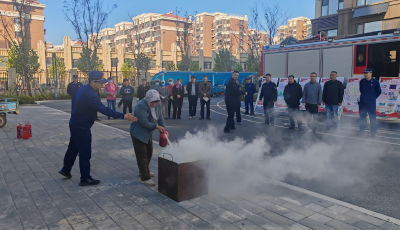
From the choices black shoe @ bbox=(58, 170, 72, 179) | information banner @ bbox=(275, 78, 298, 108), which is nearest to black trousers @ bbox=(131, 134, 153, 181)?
black shoe @ bbox=(58, 170, 72, 179)

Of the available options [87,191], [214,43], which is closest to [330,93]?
[87,191]

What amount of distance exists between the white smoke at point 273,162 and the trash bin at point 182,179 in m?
0.10

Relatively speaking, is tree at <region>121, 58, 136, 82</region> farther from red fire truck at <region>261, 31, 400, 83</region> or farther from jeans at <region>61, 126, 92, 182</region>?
jeans at <region>61, 126, 92, 182</region>

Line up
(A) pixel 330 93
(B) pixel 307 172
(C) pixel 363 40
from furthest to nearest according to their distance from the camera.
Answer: (C) pixel 363 40 < (A) pixel 330 93 < (B) pixel 307 172

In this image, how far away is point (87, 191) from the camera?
4953 mm

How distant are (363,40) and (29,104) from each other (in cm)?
2363

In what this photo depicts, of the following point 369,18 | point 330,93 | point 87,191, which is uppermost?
point 369,18

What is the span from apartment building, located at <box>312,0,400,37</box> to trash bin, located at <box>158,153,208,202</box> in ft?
71.0

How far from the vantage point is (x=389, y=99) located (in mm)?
12406

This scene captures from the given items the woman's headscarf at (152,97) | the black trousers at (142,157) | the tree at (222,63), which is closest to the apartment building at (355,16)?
the woman's headscarf at (152,97)

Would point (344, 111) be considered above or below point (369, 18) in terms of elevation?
below

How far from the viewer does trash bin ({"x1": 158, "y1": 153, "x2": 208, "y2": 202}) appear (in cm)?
442

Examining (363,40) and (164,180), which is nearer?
(164,180)

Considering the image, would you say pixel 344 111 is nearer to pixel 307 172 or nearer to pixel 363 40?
pixel 363 40
